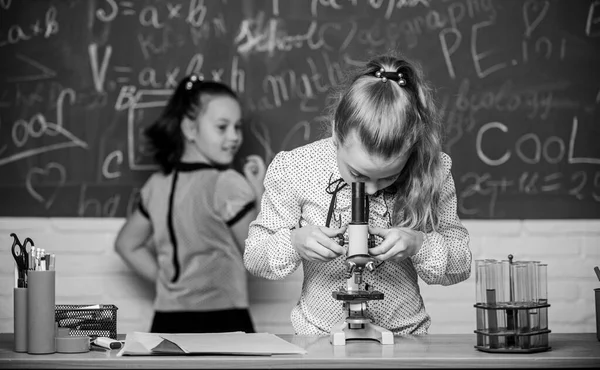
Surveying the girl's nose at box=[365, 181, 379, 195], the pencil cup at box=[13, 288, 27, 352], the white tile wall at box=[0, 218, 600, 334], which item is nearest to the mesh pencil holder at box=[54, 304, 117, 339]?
the pencil cup at box=[13, 288, 27, 352]

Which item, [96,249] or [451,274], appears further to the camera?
→ [96,249]

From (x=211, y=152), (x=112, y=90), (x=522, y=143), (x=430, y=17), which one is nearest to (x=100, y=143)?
(x=112, y=90)

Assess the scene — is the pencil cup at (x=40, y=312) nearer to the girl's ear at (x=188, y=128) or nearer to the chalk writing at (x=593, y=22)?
the girl's ear at (x=188, y=128)

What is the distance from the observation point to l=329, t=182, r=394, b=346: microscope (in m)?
1.56

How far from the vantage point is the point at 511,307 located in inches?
58.7

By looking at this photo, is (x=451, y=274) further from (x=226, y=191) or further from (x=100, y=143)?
(x=100, y=143)

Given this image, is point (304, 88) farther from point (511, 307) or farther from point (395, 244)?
point (511, 307)

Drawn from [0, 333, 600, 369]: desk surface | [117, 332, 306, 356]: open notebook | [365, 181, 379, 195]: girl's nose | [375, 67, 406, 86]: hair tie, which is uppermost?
[375, 67, 406, 86]: hair tie

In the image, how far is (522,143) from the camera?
10.0ft

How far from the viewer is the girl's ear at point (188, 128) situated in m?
2.95

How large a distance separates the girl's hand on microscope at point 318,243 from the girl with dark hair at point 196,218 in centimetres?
133

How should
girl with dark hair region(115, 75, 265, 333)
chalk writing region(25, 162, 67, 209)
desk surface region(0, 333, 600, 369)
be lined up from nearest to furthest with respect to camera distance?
1. desk surface region(0, 333, 600, 369)
2. girl with dark hair region(115, 75, 265, 333)
3. chalk writing region(25, 162, 67, 209)

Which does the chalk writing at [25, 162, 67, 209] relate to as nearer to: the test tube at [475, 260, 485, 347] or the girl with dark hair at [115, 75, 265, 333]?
the girl with dark hair at [115, 75, 265, 333]

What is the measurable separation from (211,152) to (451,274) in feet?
4.45
